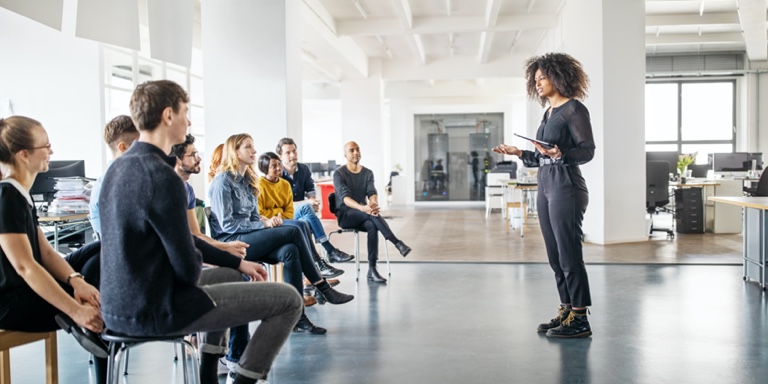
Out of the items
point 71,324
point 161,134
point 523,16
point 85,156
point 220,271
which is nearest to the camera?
point 161,134

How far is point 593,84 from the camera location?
829 cm

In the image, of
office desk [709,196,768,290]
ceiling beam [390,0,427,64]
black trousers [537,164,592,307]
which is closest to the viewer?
black trousers [537,164,592,307]

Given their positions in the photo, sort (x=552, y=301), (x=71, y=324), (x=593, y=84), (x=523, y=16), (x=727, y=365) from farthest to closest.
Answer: (x=523, y=16), (x=593, y=84), (x=552, y=301), (x=727, y=365), (x=71, y=324)

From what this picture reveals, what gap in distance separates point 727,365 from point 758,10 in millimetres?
8861

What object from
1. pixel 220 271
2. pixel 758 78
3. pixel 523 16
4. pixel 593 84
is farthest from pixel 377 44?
pixel 220 271

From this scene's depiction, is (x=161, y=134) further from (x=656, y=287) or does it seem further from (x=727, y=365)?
(x=656, y=287)

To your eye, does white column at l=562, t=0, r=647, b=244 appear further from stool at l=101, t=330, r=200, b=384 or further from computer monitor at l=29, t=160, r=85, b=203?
stool at l=101, t=330, r=200, b=384

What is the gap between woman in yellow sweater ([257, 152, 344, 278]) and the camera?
180 inches

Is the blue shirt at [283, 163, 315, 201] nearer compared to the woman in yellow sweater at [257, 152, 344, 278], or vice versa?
the woman in yellow sweater at [257, 152, 344, 278]

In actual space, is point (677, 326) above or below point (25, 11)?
below

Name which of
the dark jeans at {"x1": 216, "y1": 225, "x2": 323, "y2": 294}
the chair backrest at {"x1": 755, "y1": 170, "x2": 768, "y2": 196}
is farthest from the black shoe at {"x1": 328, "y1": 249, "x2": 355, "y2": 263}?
the chair backrest at {"x1": 755, "y1": 170, "x2": 768, "y2": 196}

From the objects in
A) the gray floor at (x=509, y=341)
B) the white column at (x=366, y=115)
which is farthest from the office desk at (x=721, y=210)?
the white column at (x=366, y=115)

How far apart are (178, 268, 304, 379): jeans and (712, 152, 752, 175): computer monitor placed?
11.3m

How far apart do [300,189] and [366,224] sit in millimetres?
692
